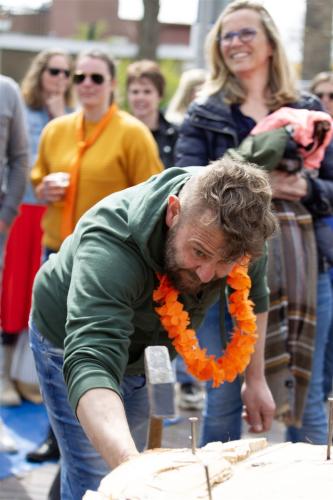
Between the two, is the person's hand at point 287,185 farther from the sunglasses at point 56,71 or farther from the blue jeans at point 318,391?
the sunglasses at point 56,71

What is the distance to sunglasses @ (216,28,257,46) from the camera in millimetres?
3835

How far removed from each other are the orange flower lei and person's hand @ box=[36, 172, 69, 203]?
1.74 m

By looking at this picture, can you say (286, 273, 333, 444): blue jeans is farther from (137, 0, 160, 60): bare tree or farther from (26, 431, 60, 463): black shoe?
(137, 0, 160, 60): bare tree

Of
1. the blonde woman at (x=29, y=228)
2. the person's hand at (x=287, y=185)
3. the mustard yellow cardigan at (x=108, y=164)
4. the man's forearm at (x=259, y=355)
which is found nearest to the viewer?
the man's forearm at (x=259, y=355)

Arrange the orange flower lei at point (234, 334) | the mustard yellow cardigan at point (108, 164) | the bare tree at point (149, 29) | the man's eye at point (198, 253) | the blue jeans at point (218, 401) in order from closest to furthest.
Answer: the man's eye at point (198, 253) → the orange flower lei at point (234, 334) → the blue jeans at point (218, 401) → the mustard yellow cardigan at point (108, 164) → the bare tree at point (149, 29)

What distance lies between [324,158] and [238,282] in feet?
4.23

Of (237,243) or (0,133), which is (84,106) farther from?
(237,243)

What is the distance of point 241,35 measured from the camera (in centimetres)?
385

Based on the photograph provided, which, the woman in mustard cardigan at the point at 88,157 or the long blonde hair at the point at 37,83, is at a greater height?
the long blonde hair at the point at 37,83

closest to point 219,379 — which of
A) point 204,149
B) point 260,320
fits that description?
point 260,320

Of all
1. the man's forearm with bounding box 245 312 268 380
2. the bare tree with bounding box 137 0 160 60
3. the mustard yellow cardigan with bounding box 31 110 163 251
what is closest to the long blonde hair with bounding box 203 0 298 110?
Answer: the mustard yellow cardigan with bounding box 31 110 163 251

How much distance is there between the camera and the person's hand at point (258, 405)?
3.01 meters

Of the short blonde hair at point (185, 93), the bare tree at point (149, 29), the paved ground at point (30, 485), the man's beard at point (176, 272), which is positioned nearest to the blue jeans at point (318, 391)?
the paved ground at point (30, 485)

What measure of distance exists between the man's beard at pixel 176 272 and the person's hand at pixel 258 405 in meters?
0.67
